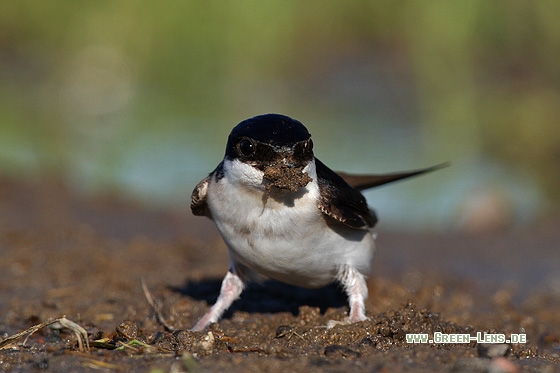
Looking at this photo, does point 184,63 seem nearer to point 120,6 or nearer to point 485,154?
point 120,6

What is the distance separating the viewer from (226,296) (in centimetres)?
511

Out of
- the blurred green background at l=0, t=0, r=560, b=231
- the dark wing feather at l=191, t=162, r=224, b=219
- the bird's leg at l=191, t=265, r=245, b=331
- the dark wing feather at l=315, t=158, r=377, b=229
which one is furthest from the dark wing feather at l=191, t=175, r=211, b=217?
the blurred green background at l=0, t=0, r=560, b=231

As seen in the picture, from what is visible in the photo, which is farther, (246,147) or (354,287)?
(354,287)

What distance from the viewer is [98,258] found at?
685 centimetres

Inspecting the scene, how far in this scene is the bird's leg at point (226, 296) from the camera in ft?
16.6

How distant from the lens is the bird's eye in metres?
4.20

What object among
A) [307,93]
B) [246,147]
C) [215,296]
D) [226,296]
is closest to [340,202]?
[246,147]

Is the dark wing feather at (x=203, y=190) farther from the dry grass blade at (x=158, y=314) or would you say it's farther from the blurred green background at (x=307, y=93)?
the blurred green background at (x=307, y=93)

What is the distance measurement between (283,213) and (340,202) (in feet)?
1.31

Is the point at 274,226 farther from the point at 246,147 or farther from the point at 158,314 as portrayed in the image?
the point at 158,314

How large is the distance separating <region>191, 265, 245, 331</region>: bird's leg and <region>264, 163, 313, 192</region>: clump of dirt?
112 centimetres

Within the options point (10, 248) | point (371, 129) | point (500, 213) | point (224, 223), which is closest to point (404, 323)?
point (224, 223)

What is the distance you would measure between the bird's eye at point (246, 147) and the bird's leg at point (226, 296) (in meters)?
1.08

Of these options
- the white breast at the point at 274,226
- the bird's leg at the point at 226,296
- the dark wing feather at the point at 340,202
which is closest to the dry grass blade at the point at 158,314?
the bird's leg at the point at 226,296
